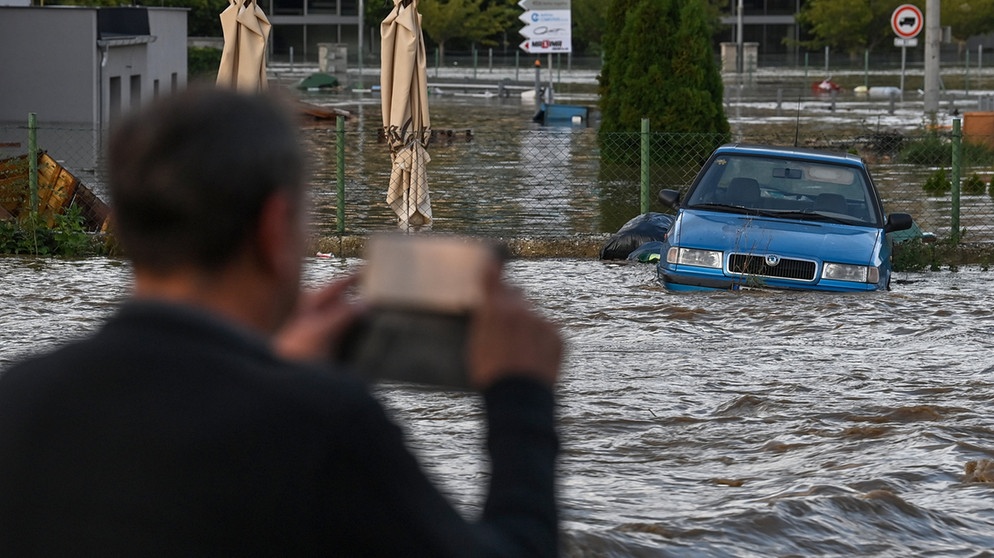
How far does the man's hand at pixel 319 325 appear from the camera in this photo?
1795mm

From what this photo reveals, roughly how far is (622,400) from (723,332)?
2.34 meters

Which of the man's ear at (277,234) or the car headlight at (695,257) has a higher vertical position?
the man's ear at (277,234)

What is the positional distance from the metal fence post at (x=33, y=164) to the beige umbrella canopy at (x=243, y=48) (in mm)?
1800

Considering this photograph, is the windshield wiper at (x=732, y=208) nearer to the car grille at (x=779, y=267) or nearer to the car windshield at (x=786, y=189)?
the car windshield at (x=786, y=189)

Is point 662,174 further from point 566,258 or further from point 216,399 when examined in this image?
point 216,399

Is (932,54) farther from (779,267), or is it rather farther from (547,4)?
(779,267)

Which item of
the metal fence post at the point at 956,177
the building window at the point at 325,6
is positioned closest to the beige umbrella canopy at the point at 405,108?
the metal fence post at the point at 956,177

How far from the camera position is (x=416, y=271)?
1.72 metres

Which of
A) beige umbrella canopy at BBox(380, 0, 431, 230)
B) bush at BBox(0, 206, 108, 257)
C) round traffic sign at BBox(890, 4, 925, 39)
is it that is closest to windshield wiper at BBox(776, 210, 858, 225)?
beige umbrella canopy at BBox(380, 0, 431, 230)

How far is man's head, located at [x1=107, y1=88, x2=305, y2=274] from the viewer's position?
5.67 ft

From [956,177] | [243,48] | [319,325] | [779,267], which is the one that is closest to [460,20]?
[243,48]

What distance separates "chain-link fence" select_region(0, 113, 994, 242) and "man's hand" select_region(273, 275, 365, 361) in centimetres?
1253

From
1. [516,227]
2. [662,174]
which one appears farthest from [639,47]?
[516,227]

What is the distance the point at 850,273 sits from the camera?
36.1ft
